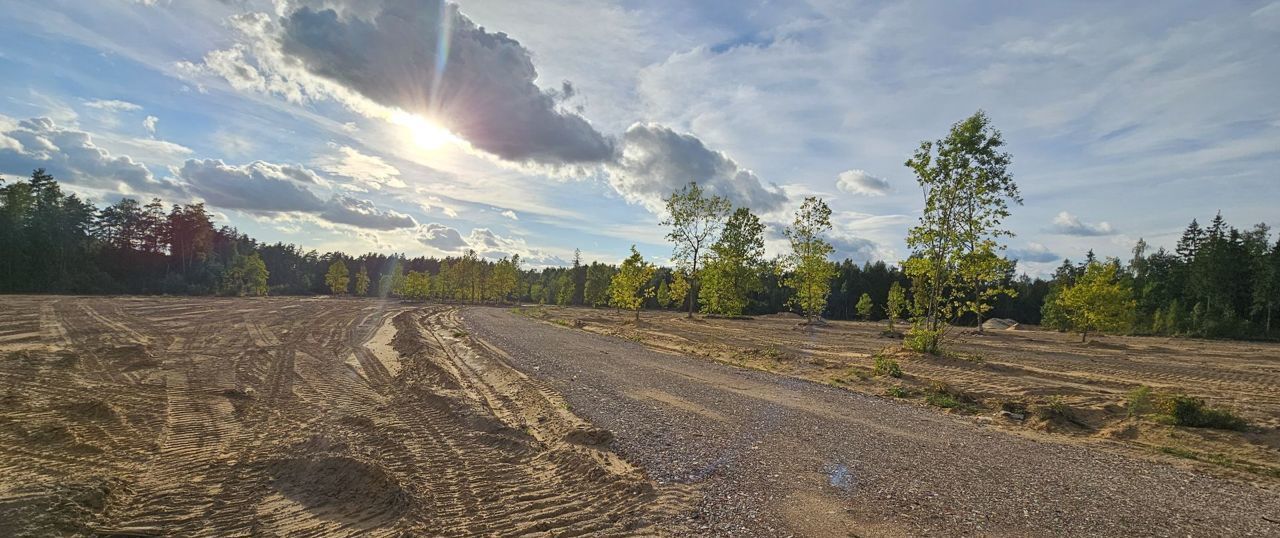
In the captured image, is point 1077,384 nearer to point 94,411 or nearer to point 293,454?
point 293,454

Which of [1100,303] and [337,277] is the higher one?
[1100,303]

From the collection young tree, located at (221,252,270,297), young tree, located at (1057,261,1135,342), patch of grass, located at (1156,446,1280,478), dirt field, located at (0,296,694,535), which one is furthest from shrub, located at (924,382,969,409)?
young tree, located at (221,252,270,297)

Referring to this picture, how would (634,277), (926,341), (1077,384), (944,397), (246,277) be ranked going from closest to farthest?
1. (944,397)
2. (1077,384)
3. (926,341)
4. (634,277)
5. (246,277)

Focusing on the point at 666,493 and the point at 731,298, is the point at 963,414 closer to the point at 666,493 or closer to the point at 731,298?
the point at 666,493

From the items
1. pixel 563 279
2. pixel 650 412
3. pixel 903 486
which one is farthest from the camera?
pixel 563 279

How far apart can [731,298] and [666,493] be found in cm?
4493

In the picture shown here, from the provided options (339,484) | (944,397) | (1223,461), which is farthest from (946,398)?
(339,484)

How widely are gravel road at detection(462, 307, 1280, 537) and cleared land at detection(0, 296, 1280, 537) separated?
4 centimetres

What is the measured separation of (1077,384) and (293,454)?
19.8m

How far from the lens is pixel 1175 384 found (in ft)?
56.1

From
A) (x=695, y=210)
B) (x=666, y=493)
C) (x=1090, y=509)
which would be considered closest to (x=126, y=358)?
(x=666, y=493)

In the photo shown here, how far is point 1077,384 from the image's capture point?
53.6 feet

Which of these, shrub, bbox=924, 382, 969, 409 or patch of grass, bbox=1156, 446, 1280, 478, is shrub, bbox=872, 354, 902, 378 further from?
patch of grass, bbox=1156, 446, 1280, 478

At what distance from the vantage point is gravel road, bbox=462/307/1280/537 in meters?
6.16
